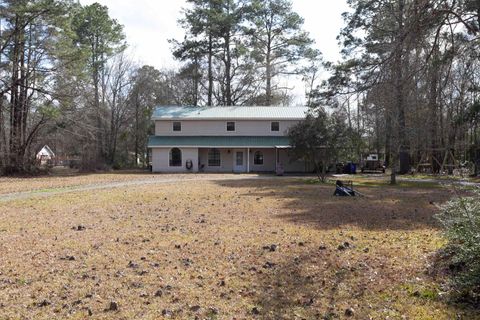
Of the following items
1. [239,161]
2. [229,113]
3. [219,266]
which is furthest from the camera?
[229,113]

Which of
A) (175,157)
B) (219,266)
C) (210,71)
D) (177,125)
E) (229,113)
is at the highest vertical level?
(210,71)

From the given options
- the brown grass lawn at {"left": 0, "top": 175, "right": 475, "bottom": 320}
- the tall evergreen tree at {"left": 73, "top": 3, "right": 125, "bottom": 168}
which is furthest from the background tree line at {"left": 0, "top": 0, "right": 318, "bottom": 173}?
the brown grass lawn at {"left": 0, "top": 175, "right": 475, "bottom": 320}

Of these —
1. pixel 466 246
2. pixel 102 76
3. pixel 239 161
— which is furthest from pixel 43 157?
pixel 466 246

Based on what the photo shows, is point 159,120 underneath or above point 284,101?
underneath

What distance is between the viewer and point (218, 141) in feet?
124

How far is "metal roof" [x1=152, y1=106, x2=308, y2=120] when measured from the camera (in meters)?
38.7

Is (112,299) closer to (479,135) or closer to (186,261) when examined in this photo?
(186,261)

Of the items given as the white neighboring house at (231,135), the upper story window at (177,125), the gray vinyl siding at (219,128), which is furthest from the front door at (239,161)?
the upper story window at (177,125)

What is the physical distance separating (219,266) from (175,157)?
3228 cm

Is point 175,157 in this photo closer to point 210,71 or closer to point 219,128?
A: point 219,128

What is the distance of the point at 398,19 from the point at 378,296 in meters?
5.46

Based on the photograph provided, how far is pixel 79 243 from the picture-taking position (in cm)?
784

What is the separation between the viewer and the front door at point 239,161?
127ft

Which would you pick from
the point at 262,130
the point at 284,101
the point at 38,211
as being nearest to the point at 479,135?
the point at 262,130
